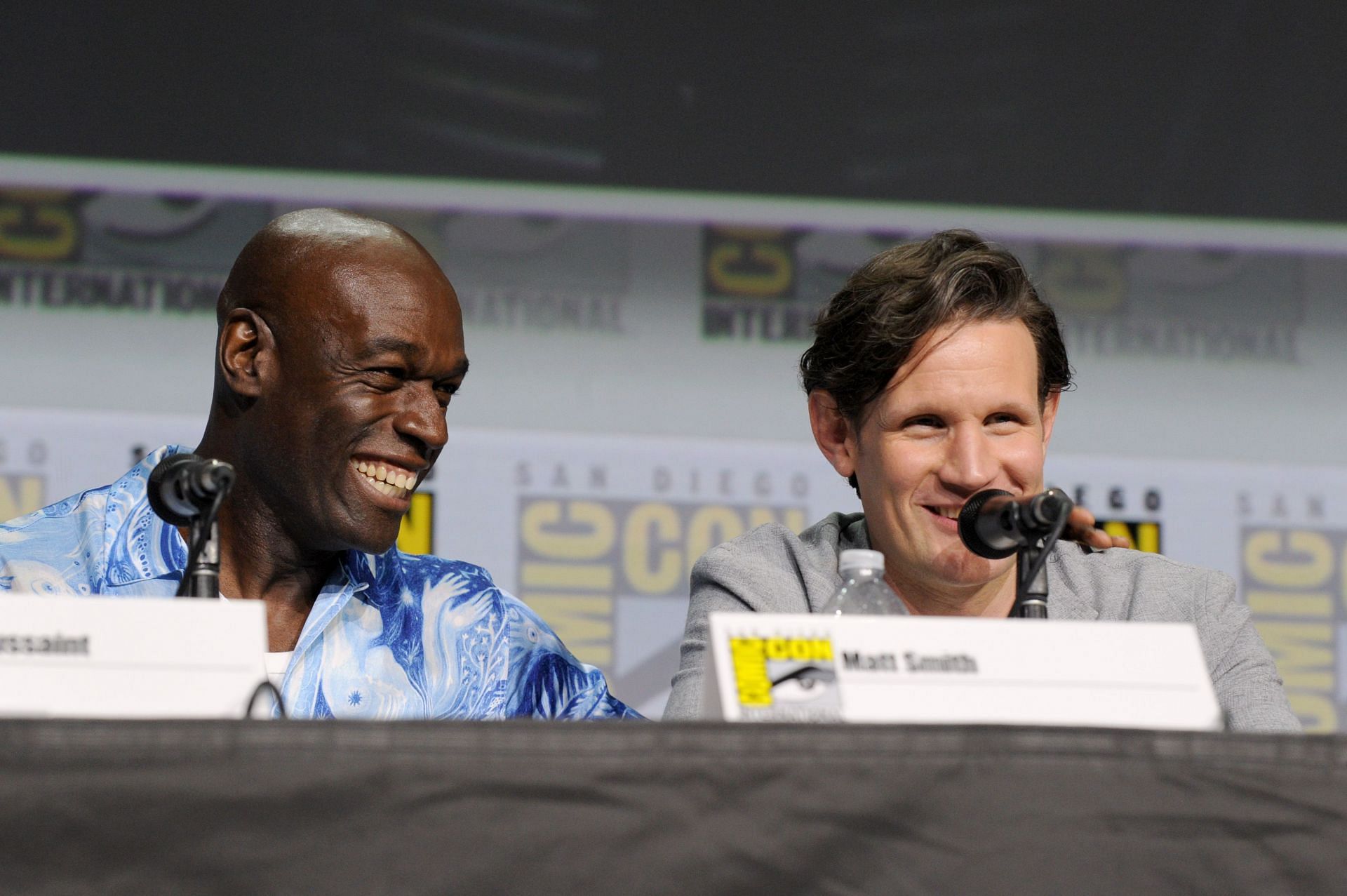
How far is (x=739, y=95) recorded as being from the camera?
342 cm

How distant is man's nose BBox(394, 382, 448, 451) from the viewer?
2.07 meters

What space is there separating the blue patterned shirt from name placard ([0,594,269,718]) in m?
0.86

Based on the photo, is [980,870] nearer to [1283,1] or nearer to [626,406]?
[626,406]

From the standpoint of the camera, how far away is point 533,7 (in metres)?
3.39

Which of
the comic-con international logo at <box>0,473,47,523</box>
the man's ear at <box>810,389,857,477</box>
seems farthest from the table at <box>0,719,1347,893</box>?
the comic-con international logo at <box>0,473,47,523</box>

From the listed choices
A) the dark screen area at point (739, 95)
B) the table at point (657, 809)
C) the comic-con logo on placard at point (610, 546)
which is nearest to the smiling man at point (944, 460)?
the table at point (657, 809)

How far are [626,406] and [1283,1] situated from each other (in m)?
1.86

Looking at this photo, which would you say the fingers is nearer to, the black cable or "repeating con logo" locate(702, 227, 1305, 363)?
the black cable

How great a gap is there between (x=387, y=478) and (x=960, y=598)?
82 cm

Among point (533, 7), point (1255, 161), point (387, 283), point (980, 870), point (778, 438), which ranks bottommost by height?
point (980, 870)

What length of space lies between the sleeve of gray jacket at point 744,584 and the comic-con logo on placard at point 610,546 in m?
1.19

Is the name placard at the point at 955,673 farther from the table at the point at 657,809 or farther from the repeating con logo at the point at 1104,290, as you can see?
the repeating con logo at the point at 1104,290

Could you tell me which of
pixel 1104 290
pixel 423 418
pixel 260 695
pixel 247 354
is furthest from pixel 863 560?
pixel 1104 290

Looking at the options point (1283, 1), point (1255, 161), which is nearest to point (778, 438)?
point (1255, 161)
